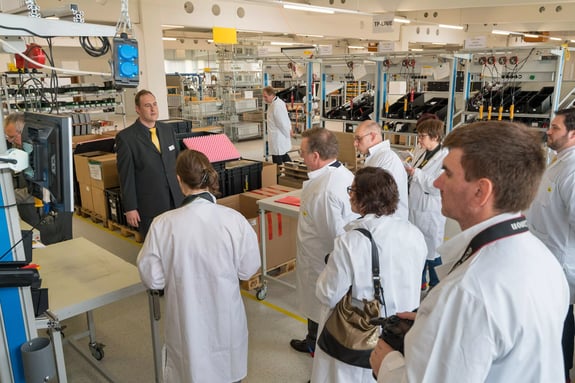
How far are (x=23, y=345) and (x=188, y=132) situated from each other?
338cm

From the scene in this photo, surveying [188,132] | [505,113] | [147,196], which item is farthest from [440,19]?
[147,196]

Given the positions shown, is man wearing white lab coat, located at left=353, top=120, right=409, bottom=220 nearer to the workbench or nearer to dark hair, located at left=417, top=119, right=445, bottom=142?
dark hair, located at left=417, top=119, right=445, bottom=142

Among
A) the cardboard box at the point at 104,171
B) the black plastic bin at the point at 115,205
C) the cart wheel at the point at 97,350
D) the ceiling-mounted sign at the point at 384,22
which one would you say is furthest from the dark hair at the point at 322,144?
the ceiling-mounted sign at the point at 384,22

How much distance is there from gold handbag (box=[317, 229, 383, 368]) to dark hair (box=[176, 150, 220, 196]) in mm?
759

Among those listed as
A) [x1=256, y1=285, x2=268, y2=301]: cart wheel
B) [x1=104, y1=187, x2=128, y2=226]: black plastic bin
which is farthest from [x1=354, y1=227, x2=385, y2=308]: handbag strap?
[x1=104, y1=187, x2=128, y2=226]: black plastic bin

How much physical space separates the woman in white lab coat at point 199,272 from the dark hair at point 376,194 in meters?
0.59

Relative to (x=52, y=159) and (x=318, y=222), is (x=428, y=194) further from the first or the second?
(x=52, y=159)

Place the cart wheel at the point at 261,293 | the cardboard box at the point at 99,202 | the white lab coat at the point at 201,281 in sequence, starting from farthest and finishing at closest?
the cardboard box at the point at 99,202 → the cart wheel at the point at 261,293 → the white lab coat at the point at 201,281

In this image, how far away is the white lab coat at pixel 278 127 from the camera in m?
7.78

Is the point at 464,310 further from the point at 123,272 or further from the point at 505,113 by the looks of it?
the point at 505,113

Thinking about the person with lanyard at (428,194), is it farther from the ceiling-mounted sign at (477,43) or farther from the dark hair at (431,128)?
the ceiling-mounted sign at (477,43)

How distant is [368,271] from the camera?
1.82m

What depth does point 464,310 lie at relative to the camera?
2.88 feet

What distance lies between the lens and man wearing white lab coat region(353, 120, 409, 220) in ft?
10.4
